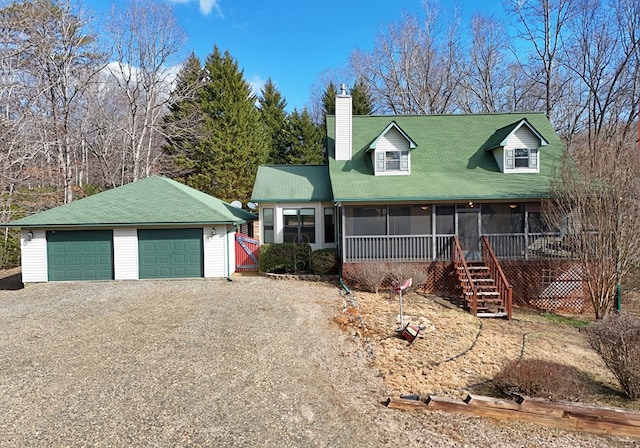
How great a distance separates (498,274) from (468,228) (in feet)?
7.63

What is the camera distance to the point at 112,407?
15.3ft

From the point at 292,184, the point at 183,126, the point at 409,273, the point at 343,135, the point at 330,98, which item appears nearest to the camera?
the point at 409,273

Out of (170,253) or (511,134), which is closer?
(170,253)

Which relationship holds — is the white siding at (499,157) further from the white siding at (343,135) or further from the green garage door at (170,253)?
the green garage door at (170,253)

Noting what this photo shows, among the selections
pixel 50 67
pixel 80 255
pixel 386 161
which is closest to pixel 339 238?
pixel 386 161

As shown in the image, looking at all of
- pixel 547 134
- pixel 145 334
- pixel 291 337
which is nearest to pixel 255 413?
pixel 291 337

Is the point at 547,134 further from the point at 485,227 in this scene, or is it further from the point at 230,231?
the point at 230,231

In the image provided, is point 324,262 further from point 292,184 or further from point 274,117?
point 274,117

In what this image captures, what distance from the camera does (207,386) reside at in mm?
5211

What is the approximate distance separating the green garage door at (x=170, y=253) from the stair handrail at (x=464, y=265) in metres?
9.71

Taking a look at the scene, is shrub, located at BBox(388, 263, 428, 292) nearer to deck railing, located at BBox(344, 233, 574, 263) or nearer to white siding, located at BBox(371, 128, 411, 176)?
deck railing, located at BBox(344, 233, 574, 263)

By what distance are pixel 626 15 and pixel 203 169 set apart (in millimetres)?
29322

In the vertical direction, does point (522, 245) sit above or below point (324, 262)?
above

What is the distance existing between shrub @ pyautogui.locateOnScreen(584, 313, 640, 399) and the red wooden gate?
40.7 ft
